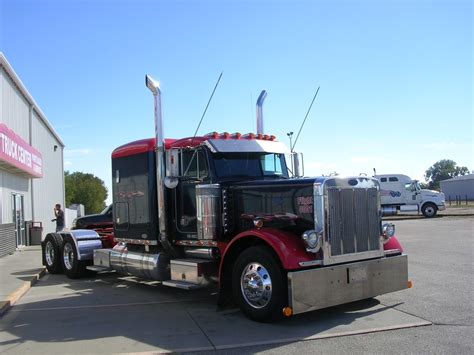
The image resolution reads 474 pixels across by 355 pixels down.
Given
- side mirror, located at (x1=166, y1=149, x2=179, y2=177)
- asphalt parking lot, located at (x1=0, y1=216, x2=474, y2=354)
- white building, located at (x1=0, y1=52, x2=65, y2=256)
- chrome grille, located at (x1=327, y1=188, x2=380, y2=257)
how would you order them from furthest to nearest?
white building, located at (x1=0, y1=52, x2=65, y2=256) → side mirror, located at (x1=166, y1=149, x2=179, y2=177) → chrome grille, located at (x1=327, y1=188, x2=380, y2=257) → asphalt parking lot, located at (x1=0, y1=216, x2=474, y2=354)

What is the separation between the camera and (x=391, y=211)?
113 feet

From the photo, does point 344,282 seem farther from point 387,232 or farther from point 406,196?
point 406,196

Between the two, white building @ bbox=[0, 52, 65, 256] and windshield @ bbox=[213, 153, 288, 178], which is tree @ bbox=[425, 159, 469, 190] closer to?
white building @ bbox=[0, 52, 65, 256]

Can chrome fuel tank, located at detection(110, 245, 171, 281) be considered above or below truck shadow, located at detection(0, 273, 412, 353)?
above

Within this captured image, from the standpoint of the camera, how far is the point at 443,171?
555 ft

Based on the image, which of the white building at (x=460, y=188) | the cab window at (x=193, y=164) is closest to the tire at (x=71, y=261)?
the cab window at (x=193, y=164)

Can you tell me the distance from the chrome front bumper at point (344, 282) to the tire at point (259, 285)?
27cm

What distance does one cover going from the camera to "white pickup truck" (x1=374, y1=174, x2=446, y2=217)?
3466cm

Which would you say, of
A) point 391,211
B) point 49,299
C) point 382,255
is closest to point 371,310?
point 382,255

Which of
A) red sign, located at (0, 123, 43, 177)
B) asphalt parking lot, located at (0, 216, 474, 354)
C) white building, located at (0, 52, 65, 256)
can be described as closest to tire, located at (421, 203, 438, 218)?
white building, located at (0, 52, 65, 256)

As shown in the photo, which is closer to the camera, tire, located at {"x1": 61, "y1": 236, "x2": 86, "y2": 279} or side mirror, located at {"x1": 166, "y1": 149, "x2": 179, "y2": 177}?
side mirror, located at {"x1": 166, "y1": 149, "x2": 179, "y2": 177}

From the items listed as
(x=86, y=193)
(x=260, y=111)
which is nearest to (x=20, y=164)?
(x=260, y=111)

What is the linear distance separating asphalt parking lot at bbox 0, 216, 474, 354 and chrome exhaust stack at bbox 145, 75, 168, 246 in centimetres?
136

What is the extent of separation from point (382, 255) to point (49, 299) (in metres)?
5.88
